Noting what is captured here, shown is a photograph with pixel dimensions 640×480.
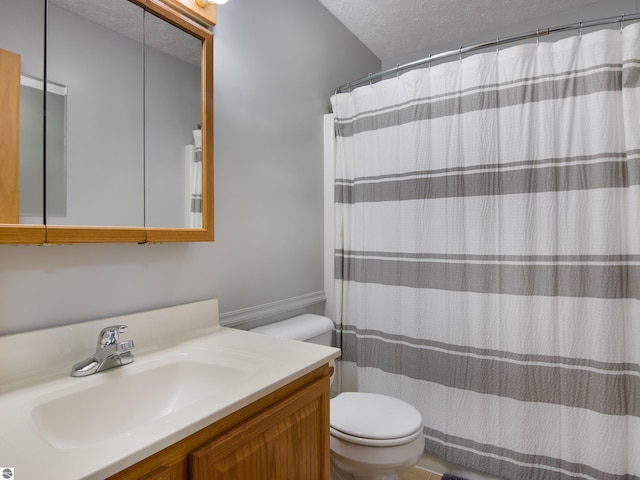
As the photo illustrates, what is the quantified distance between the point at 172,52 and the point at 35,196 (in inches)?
26.4

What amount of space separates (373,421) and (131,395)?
90 centimetres

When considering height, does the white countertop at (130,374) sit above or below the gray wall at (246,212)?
below

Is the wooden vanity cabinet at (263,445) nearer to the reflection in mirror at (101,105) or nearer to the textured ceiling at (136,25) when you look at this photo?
the reflection in mirror at (101,105)

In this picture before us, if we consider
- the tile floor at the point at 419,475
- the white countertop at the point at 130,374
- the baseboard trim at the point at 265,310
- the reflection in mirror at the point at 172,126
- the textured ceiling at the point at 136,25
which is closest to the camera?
the white countertop at the point at 130,374

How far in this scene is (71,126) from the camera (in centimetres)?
100

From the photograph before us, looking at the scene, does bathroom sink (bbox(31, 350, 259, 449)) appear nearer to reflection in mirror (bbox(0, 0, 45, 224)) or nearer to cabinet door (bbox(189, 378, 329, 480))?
cabinet door (bbox(189, 378, 329, 480))

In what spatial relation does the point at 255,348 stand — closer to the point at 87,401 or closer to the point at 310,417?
the point at 310,417

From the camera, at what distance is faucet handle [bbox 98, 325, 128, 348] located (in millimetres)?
966

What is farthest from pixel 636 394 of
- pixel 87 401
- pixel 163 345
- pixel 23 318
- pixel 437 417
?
pixel 23 318

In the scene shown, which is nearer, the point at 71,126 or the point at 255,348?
the point at 71,126

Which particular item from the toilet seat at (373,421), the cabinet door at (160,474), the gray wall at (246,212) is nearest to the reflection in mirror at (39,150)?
the gray wall at (246,212)

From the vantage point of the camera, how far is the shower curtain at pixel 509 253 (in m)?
1.39

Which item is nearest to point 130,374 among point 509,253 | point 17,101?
point 17,101

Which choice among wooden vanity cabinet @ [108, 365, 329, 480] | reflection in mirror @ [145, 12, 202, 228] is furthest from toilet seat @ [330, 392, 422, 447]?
reflection in mirror @ [145, 12, 202, 228]
